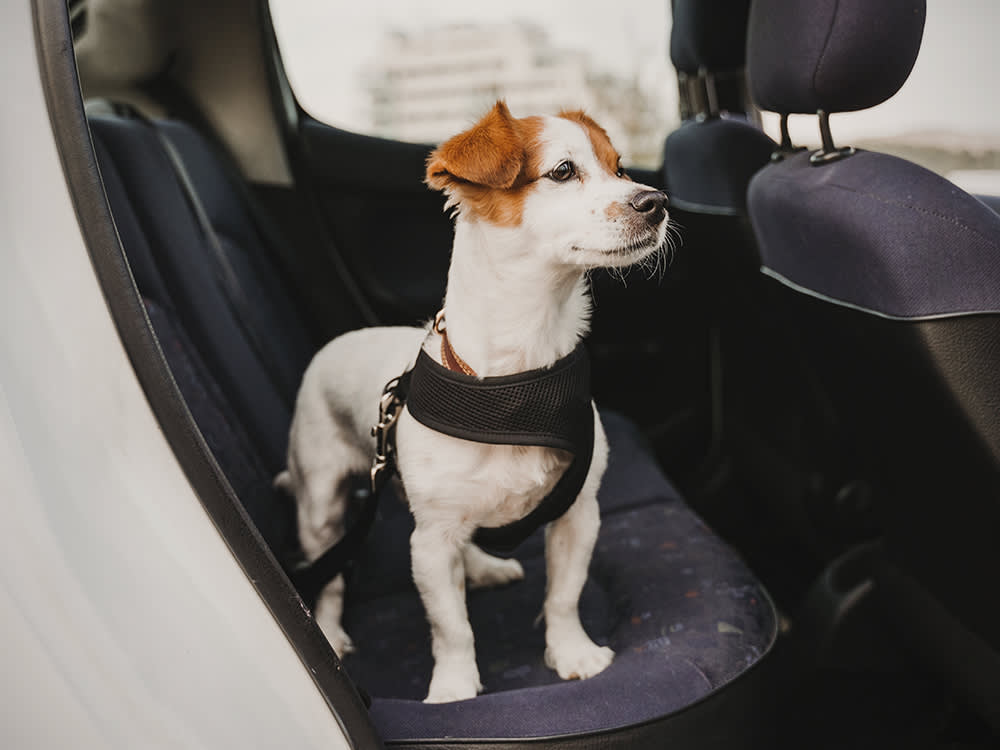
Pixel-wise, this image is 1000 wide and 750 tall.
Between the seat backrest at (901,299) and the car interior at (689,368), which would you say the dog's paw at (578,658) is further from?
the seat backrest at (901,299)

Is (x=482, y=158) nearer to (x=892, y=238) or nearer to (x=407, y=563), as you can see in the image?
(x=892, y=238)

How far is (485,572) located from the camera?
192 centimetres

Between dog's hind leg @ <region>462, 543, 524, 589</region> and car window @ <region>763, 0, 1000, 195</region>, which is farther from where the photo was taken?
dog's hind leg @ <region>462, 543, 524, 589</region>

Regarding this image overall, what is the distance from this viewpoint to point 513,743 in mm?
1247

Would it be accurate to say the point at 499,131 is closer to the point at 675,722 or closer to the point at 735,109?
the point at 675,722

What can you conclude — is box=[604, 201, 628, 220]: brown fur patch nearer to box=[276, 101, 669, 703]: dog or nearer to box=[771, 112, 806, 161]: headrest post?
box=[276, 101, 669, 703]: dog

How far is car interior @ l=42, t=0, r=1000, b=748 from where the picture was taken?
1.40 meters

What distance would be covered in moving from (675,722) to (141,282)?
4.61ft

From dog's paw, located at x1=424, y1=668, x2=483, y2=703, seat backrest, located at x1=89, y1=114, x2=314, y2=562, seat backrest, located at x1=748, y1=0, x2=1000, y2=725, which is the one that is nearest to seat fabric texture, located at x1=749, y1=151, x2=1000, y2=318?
seat backrest, located at x1=748, y1=0, x2=1000, y2=725

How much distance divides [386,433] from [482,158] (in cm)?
52

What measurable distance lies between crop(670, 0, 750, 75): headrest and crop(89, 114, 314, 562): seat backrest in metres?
1.31

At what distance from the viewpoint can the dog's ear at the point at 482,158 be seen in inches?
60.6

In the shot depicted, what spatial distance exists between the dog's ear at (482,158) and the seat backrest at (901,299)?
20.8 inches

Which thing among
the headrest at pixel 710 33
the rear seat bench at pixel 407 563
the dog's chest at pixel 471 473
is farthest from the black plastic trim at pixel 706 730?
the headrest at pixel 710 33
